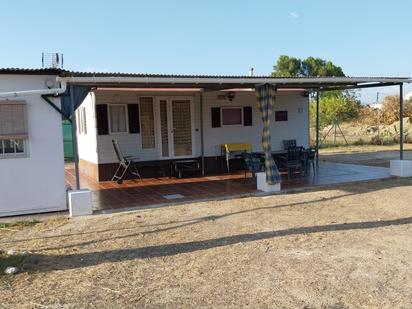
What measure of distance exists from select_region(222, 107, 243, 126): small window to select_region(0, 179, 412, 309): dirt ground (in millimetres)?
5262

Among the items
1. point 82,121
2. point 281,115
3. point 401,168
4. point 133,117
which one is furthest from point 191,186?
point 401,168

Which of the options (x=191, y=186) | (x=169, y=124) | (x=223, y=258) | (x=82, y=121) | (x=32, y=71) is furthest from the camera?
(x=82, y=121)

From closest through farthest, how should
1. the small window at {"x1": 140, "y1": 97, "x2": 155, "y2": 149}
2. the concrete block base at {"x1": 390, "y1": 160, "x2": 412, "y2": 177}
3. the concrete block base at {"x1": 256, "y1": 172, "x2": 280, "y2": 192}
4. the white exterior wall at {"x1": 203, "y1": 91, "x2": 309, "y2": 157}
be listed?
1. the concrete block base at {"x1": 256, "y1": 172, "x2": 280, "y2": 192}
2. the concrete block base at {"x1": 390, "y1": 160, "x2": 412, "y2": 177}
3. the small window at {"x1": 140, "y1": 97, "x2": 155, "y2": 149}
4. the white exterior wall at {"x1": 203, "y1": 91, "x2": 309, "y2": 157}

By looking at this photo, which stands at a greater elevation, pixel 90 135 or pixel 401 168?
pixel 90 135

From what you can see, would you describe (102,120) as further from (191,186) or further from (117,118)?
(191,186)

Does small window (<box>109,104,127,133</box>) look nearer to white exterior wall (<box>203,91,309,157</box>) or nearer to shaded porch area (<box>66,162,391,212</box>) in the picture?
shaded porch area (<box>66,162,391,212</box>)

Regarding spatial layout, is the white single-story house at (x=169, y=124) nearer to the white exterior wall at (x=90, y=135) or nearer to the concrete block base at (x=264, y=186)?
the white exterior wall at (x=90, y=135)

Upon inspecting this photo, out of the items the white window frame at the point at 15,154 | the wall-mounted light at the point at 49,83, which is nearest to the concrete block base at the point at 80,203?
the white window frame at the point at 15,154

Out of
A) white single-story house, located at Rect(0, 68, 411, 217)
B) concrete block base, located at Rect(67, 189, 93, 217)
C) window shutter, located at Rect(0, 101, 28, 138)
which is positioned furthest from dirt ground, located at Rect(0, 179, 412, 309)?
window shutter, located at Rect(0, 101, 28, 138)

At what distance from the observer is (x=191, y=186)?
10516 mm

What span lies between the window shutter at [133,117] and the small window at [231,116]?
8.50ft

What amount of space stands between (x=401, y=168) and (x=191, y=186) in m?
5.21

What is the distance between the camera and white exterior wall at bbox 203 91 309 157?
42.1 feet

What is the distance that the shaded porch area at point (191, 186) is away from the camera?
8.88 metres
